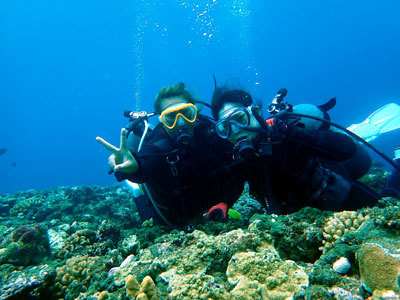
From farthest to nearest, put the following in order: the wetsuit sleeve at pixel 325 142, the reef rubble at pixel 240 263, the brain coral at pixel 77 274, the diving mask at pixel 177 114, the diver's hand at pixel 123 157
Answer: the diving mask at pixel 177 114, the wetsuit sleeve at pixel 325 142, the diver's hand at pixel 123 157, the brain coral at pixel 77 274, the reef rubble at pixel 240 263

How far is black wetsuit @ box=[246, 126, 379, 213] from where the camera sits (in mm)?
3529

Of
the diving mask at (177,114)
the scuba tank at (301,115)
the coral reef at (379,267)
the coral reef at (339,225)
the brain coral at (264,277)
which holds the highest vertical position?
the diving mask at (177,114)

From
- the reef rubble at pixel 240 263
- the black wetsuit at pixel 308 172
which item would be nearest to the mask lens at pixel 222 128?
the black wetsuit at pixel 308 172

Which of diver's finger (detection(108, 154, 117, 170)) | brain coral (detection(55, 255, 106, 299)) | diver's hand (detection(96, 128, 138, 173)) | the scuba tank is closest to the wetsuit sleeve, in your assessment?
the scuba tank

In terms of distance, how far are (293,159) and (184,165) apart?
196cm

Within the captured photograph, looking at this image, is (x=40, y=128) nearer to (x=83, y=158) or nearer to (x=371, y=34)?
(x=83, y=158)

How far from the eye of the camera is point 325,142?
3.49 metres

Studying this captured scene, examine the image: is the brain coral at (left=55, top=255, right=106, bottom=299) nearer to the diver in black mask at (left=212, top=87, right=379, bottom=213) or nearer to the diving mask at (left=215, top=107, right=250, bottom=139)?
the diver in black mask at (left=212, top=87, right=379, bottom=213)

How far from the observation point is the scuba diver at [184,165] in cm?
390

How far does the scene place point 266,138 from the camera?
3.72m

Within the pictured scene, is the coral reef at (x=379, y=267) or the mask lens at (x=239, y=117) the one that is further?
the mask lens at (x=239, y=117)

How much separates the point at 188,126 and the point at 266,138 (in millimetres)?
1504

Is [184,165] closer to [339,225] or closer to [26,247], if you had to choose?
[339,225]

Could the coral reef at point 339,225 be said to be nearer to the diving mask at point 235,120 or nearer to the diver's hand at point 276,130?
the diver's hand at point 276,130
